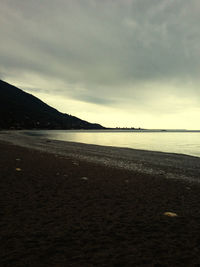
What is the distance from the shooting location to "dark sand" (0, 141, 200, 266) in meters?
3.10

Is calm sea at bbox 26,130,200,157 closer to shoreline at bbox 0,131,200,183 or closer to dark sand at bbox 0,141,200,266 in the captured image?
shoreline at bbox 0,131,200,183

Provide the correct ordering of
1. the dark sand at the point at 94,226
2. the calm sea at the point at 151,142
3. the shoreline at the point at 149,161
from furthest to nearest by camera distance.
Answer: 1. the calm sea at the point at 151,142
2. the shoreline at the point at 149,161
3. the dark sand at the point at 94,226

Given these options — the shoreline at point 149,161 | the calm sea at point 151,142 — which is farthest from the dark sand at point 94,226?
the calm sea at point 151,142

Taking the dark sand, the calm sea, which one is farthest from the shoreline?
the calm sea

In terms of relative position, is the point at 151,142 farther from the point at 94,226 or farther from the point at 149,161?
the point at 94,226

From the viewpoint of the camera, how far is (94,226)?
4.28 m

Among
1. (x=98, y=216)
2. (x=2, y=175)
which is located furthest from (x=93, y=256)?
(x=2, y=175)

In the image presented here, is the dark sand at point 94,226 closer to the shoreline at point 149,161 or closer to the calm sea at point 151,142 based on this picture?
the shoreline at point 149,161

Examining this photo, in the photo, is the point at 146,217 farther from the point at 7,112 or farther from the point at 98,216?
the point at 7,112

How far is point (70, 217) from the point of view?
4.68m

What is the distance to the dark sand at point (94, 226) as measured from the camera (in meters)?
3.10

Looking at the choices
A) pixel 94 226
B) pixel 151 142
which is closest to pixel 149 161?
pixel 94 226

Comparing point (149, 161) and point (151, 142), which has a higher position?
point (151, 142)

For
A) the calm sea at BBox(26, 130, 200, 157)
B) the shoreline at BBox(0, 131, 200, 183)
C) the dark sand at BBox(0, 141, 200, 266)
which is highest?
the calm sea at BBox(26, 130, 200, 157)
